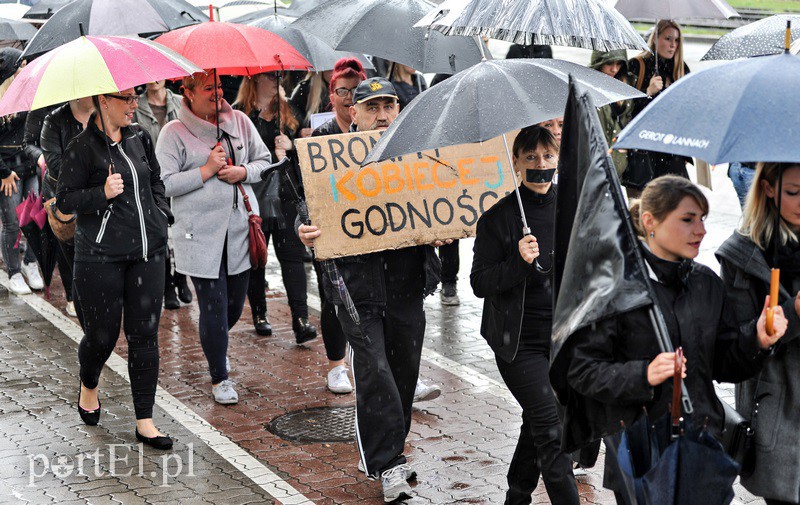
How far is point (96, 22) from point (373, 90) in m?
3.30

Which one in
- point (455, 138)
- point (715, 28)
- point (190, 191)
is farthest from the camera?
point (715, 28)

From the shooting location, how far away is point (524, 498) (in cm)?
555

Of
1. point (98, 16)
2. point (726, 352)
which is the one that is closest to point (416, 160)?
point (726, 352)

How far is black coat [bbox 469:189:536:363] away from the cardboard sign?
82cm

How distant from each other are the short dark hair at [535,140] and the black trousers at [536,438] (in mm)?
952

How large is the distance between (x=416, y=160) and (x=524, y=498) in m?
2.04

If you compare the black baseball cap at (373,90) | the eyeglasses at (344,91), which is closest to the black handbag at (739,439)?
the black baseball cap at (373,90)

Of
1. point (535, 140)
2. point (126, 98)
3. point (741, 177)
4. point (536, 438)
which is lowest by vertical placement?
point (536, 438)

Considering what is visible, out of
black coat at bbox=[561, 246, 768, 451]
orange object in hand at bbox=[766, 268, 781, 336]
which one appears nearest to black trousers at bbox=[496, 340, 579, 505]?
black coat at bbox=[561, 246, 768, 451]

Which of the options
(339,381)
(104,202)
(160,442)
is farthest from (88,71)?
(339,381)

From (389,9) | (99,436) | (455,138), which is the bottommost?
(99,436)

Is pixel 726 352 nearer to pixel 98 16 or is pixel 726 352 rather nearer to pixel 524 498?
pixel 524 498

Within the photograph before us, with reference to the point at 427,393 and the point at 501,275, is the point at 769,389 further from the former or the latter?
the point at 427,393
